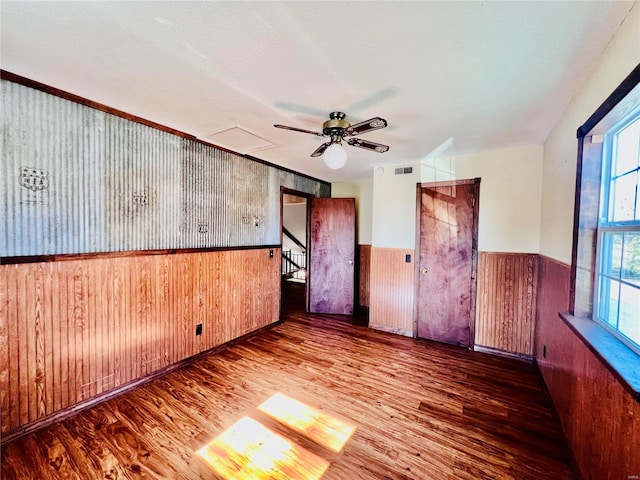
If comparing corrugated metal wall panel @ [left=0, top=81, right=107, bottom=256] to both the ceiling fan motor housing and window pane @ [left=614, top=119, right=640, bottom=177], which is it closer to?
the ceiling fan motor housing

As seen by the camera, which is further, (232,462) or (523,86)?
(523,86)

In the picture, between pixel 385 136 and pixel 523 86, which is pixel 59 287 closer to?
pixel 385 136

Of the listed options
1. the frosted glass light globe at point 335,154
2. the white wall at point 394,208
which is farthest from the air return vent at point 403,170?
the frosted glass light globe at point 335,154

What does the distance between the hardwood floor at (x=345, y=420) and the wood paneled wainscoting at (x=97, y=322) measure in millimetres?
201

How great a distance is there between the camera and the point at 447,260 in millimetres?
3373

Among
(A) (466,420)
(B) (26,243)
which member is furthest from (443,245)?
(B) (26,243)

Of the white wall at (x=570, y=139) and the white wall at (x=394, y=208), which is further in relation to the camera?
the white wall at (x=394, y=208)

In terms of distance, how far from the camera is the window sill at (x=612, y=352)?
1.01 metres

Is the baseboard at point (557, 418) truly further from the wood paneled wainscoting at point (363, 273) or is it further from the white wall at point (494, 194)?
the wood paneled wainscoting at point (363, 273)

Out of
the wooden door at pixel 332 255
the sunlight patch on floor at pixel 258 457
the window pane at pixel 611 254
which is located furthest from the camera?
the wooden door at pixel 332 255

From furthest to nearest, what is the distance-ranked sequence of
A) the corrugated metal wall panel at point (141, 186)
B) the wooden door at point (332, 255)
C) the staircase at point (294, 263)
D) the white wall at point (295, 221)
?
1. the staircase at point (294, 263)
2. the white wall at point (295, 221)
3. the wooden door at point (332, 255)
4. the corrugated metal wall panel at point (141, 186)

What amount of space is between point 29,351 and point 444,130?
150 inches

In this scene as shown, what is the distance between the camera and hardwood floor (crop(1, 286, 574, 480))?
1555 millimetres

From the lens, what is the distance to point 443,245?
3.39 meters
